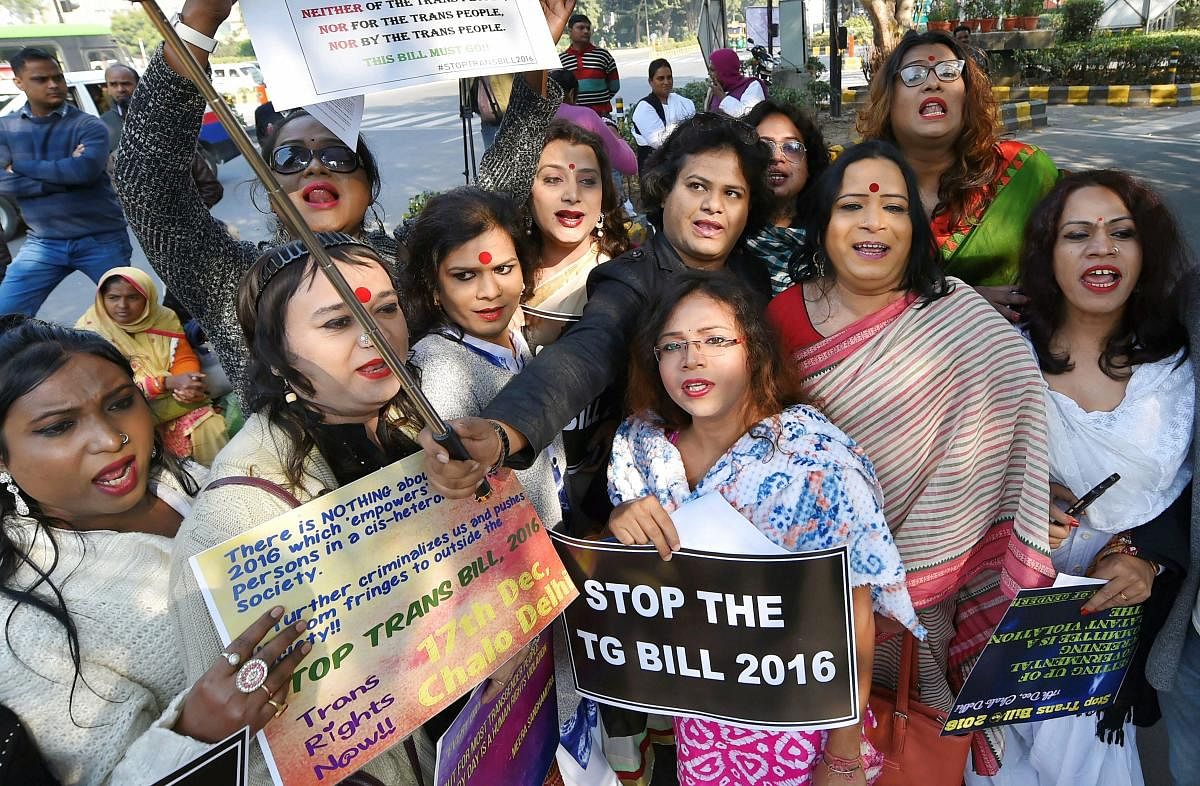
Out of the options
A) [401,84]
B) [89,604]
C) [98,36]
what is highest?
[98,36]

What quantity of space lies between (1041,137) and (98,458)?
511 inches

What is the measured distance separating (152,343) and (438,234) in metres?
2.38

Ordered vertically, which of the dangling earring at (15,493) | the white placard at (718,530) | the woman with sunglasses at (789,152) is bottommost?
the white placard at (718,530)

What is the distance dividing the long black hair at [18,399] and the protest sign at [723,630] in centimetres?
97

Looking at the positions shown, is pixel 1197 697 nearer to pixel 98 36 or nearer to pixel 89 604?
pixel 89 604

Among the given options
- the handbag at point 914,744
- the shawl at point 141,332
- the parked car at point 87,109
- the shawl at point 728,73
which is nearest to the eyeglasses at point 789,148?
the handbag at point 914,744

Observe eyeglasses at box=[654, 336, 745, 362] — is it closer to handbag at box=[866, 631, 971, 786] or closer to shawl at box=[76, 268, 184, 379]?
handbag at box=[866, 631, 971, 786]

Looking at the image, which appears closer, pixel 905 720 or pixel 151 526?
pixel 151 526

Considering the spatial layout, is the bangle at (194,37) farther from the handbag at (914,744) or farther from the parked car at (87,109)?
the parked car at (87,109)

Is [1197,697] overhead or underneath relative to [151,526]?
underneath

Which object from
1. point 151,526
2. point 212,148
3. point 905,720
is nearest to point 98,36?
point 212,148

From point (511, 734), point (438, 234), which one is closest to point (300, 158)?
point (438, 234)

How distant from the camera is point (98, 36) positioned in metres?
12.9

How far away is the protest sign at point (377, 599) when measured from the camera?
1.29m
